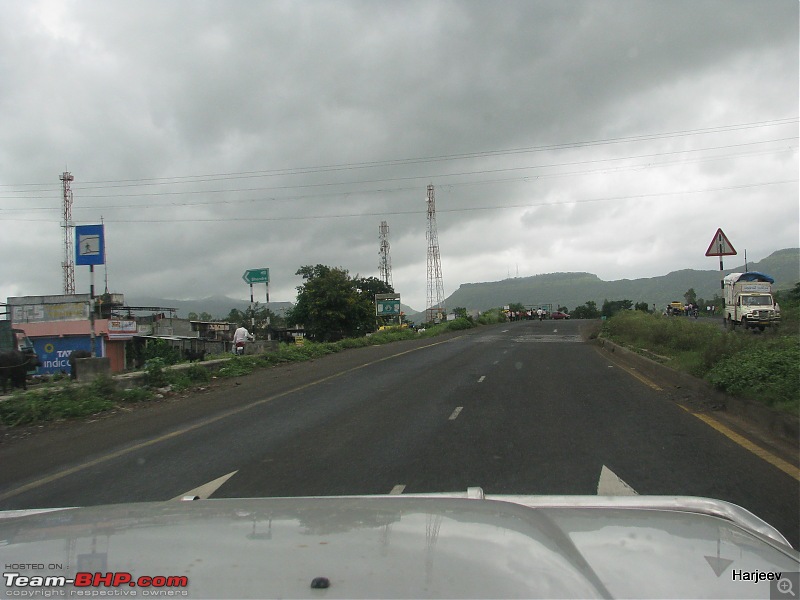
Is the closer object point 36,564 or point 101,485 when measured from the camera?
point 36,564

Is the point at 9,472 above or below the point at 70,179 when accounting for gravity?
below

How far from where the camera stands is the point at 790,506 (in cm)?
516

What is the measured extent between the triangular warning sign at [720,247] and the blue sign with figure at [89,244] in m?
14.6

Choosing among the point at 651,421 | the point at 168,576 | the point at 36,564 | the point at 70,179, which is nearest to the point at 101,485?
the point at 36,564

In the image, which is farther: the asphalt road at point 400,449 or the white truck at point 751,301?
the white truck at point 751,301

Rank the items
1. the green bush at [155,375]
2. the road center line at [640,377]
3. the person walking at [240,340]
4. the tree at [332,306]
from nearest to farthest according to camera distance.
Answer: the road center line at [640,377] → the green bush at [155,375] → the person walking at [240,340] → the tree at [332,306]

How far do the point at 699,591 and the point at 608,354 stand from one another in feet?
69.4

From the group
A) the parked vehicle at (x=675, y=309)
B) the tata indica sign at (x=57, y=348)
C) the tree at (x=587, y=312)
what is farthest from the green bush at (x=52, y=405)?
the tree at (x=587, y=312)

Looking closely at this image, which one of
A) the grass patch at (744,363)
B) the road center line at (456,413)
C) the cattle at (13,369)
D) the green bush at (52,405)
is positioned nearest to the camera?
the grass patch at (744,363)

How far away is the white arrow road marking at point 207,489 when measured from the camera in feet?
19.3

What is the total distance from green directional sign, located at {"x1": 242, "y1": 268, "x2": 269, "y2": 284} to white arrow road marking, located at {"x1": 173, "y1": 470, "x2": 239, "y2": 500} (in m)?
18.4

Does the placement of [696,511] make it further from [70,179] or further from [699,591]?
[70,179]

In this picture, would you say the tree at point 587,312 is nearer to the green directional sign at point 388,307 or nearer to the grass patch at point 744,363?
the green directional sign at point 388,307

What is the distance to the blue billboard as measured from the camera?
42.1 meters
